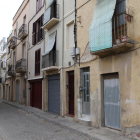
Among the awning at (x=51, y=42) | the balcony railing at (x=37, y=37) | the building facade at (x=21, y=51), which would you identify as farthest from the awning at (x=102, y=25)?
the building facade at (x=21, y=51)

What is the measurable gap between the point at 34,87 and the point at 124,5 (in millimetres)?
11526

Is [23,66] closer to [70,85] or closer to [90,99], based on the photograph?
[70,85]

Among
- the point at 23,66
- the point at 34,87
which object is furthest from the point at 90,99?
the point at 23,66

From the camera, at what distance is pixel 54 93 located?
11969 mm

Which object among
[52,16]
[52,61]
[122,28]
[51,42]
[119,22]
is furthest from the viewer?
[51,42]

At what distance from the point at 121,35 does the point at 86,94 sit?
3.64 m

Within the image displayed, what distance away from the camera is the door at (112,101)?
6852mm

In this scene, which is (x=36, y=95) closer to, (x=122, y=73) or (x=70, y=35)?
(x=70, y=35)

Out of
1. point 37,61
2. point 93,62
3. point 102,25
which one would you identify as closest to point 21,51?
point 37,61

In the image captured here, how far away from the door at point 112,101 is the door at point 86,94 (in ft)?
4.32

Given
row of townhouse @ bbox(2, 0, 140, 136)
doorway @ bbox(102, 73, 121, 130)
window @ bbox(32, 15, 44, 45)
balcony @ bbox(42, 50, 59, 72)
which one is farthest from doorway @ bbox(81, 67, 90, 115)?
window @ bbox(32, 15, 44, 45)

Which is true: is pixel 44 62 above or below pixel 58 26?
below

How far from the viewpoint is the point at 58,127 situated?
8.52 meters

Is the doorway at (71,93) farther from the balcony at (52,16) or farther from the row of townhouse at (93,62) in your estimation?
the balcony at (52,16)
